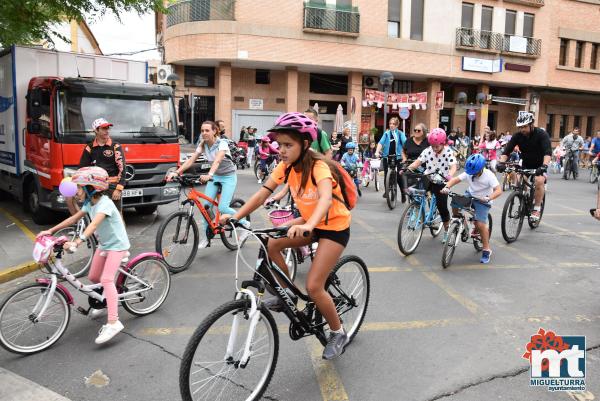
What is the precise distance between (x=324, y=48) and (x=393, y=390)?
25.4 m

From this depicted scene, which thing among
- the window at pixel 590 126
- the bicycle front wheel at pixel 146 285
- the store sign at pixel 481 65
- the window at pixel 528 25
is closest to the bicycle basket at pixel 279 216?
the bicycle front wheel at pixel 146 285

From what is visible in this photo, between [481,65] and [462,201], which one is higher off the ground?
[481,65]

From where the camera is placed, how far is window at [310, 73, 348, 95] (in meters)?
30.0

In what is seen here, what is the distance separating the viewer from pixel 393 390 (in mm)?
3455

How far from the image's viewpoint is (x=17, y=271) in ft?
19.5

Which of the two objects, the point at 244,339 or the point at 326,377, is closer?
the point at 244,339

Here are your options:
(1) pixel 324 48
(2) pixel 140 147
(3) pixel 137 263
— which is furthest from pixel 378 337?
(1) pixel 324 48

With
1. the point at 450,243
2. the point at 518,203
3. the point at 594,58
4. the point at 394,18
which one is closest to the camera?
the point at 450,243

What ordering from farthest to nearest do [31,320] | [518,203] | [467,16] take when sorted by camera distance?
[467,16] → [518,203] → [31,320]

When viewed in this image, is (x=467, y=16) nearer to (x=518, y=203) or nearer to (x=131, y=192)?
(x=518, y=203)

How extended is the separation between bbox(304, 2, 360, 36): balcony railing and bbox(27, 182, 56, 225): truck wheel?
20147 millimetres

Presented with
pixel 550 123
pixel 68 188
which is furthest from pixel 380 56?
pixel 68 188

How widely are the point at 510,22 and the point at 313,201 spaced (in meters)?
33.4

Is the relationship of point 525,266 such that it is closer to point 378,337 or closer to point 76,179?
point 378,337
